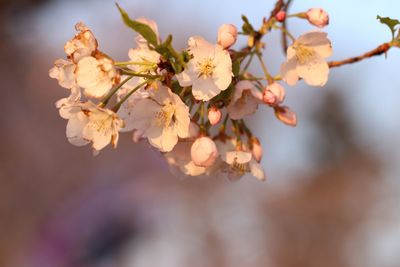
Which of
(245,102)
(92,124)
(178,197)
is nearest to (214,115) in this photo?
(245,102)

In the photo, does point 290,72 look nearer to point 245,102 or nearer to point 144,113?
point 245,102

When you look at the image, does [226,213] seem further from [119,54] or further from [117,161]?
[119,54]

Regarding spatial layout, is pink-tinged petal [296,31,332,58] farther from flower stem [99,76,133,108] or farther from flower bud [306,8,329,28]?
flower stem [99,76,133,108]

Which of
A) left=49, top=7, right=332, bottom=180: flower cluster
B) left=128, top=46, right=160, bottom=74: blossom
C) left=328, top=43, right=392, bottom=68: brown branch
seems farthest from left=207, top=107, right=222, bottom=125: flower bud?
left=328, top=43, right=392, bottom=68: brown branch

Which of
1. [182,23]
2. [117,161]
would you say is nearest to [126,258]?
[117,161]

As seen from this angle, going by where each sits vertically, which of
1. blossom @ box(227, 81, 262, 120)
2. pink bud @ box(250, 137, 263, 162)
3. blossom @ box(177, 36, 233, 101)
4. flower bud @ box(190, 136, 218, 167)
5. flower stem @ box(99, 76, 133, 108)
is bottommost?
pink bud @ box(250, 137, 263, 162)

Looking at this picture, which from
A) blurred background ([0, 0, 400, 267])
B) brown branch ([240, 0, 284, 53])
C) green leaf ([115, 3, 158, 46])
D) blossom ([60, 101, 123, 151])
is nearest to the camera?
green leaf ([115, 3, 158, 46])

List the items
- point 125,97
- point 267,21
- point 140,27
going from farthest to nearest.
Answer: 1. point 267,21
2. point 125,97
3. point 140,27
